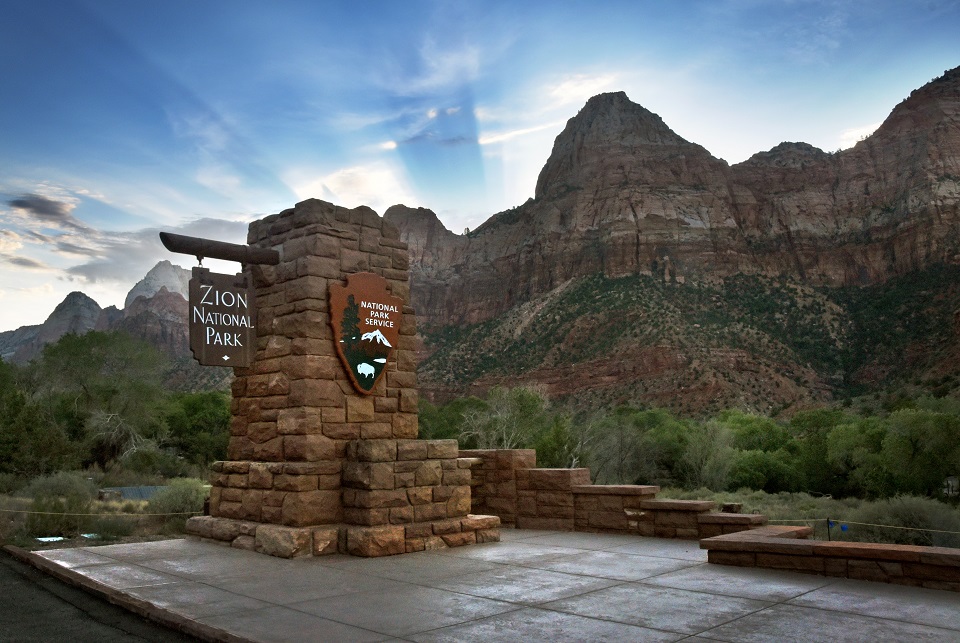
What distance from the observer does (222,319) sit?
27.0 feet

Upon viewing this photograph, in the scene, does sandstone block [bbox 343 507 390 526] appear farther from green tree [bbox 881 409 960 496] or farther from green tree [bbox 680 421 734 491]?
green tree [bbox 680 421 734 491]

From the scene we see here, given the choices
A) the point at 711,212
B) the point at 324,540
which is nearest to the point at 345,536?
the point at 324,540

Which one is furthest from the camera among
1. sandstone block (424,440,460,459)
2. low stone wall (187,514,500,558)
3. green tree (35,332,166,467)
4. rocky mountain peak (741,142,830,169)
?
rocky mountain peak (741,142,830,169)

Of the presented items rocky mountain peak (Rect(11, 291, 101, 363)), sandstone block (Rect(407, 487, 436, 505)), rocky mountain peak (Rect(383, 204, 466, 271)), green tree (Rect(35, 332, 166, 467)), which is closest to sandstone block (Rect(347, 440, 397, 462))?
sandstone block (Rect(407, 487, 436, 505))

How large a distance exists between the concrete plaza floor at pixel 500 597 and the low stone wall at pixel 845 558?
0.14 metres

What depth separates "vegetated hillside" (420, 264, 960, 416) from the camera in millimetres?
54031

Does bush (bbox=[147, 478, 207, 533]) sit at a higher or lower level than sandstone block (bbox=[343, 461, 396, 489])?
lower

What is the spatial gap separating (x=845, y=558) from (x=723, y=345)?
52.8 metres

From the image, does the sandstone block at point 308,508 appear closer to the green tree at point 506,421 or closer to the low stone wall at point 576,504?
the low stone wall at point 576,504

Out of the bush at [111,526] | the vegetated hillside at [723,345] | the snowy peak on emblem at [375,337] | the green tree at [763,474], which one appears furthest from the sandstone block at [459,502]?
the vegetated hillside at [723,345]

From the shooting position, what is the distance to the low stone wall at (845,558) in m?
5.78

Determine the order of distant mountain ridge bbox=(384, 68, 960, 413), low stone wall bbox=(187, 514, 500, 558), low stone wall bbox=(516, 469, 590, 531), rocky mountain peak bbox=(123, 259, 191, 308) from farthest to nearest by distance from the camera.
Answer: rocky mountain peak bbox=(123, 259, 191, 308) → distant mountain ridge bbox=(384, 68, 960, 413) → low stone wall bbox=(516, 469, 590, 531) → low stone wall bbox=(187, 514, 500, 558)

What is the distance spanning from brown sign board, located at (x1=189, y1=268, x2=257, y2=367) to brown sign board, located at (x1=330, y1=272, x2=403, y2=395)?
41.4 inches

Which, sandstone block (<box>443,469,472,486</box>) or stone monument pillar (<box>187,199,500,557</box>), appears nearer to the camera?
stone monument pillar (<box>187,199,500,557</box>)
